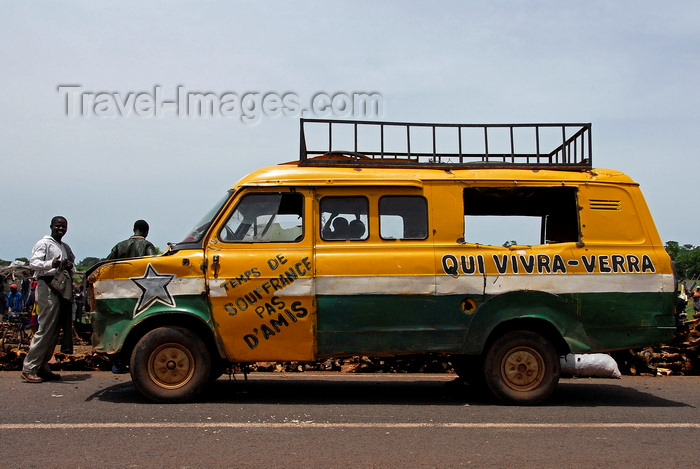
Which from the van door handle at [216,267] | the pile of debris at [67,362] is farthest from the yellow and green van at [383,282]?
the pile of debris at [67,362]

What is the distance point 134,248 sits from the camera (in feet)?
28.4

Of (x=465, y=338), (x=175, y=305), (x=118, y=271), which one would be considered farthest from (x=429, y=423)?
(x=118, y=271)

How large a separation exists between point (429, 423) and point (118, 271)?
3421 millimetres

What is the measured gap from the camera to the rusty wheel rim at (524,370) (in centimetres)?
718

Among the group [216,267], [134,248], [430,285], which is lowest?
[430,285]

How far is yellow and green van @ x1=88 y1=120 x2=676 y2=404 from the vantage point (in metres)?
6.96

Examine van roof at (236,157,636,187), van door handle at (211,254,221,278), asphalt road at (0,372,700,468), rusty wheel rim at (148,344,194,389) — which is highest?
van roof at (236,157,636,187)

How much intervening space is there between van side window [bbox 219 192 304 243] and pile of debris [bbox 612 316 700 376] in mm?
5332

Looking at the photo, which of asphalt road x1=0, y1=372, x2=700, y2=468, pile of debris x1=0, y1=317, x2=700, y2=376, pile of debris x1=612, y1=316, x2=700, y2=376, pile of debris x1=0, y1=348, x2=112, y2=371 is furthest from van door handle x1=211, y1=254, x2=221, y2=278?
pile of debris x1=612, y1=316, x2=700, y2=376

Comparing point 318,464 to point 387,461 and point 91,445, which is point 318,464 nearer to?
point 387,461

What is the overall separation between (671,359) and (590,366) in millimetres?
1941

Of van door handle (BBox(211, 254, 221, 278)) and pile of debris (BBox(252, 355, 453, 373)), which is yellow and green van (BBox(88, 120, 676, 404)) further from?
pile of debris (BBox(252, 355, 453, 373))

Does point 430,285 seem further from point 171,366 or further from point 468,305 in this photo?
point 171,366

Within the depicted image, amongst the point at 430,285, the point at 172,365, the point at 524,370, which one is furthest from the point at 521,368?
the point at 172,365
